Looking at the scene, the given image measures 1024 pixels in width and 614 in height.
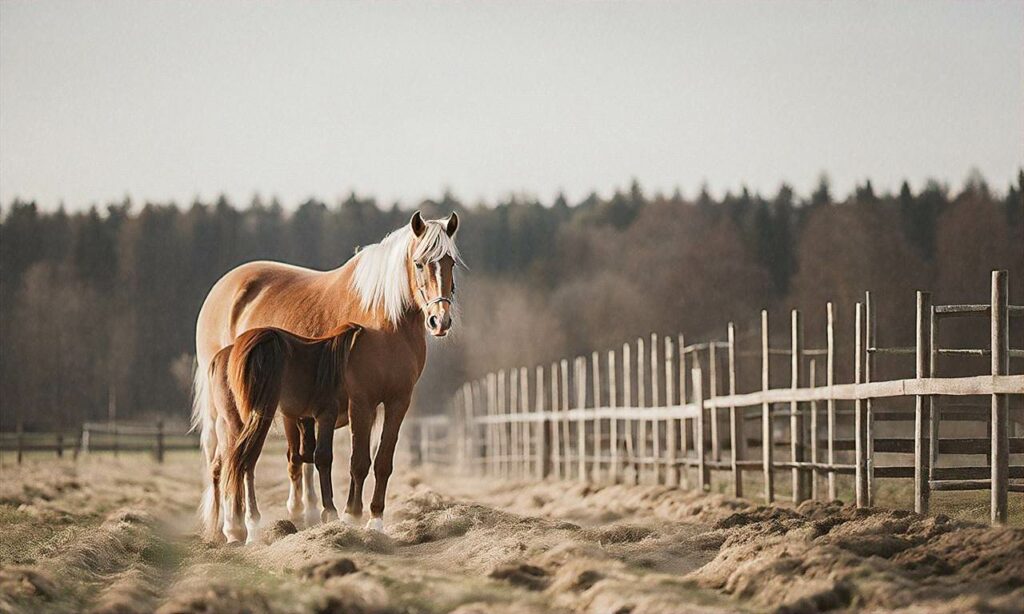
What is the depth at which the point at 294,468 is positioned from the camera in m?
11.2

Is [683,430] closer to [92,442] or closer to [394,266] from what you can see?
[394,266]

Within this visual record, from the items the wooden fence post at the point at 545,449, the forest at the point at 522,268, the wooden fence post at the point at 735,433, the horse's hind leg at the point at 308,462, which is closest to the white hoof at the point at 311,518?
the horse's hind leg at the point at 308,462

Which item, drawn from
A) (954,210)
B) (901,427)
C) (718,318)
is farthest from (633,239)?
(901,427)

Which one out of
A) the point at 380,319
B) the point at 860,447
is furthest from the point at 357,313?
the point at 860,447

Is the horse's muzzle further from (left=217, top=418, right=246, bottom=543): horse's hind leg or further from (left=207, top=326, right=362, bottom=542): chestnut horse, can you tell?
(left=217, top=418, right=246, bottom=543): horse's hind leg

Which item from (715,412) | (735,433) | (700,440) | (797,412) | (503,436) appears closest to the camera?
(797,412)

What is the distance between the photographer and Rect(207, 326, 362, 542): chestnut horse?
9.87 meters

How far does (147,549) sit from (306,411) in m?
1.60

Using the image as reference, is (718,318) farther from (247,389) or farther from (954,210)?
(247,389)

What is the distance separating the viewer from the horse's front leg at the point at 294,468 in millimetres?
10859

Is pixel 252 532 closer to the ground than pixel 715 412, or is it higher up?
closer to the ground

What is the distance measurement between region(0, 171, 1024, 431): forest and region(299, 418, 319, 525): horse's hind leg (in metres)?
35.7

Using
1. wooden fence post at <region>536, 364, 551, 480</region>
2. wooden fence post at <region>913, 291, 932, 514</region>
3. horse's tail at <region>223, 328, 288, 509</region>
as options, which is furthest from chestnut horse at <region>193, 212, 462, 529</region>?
wooden fence post at <region>536, 364, 551, 480</region>

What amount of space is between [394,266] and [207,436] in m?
2.59
